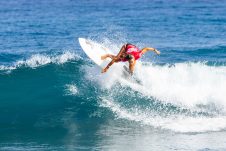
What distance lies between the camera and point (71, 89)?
2041 cm

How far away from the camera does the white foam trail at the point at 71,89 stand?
65.6 ft

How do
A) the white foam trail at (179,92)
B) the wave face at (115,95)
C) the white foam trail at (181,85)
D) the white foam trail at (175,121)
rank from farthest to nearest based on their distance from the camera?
the white foam trail at (181,85) → the wave face at (115,95) → the white foam trail at (179,92) → the white foam trail at (175,121)

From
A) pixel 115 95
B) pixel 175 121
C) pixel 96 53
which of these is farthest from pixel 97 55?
pixel 175 121

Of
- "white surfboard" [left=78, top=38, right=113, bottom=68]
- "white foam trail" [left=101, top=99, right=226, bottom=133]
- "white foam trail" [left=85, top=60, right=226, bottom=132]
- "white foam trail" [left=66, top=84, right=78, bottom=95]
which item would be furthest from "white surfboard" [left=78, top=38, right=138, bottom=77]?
"white foam trail" [left=101, top=99, right=226, bottom=133]

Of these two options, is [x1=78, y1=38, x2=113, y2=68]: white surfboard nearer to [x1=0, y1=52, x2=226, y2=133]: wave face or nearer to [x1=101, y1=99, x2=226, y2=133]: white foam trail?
[x1=0, y1=52, x2=226, y2=133]: wave face

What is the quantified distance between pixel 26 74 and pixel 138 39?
13.0m

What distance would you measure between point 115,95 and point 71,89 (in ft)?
6.90

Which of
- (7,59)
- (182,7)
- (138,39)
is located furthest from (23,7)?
(7,59)

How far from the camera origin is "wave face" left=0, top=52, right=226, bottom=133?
1762 cm

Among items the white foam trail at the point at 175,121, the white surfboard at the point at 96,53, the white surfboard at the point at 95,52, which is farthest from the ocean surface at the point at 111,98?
the white surfboard at the point at 95,52

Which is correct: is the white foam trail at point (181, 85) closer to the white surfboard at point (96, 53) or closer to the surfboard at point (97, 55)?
the surfboard at point (97, 55)

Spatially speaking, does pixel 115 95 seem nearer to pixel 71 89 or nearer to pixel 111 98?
pixel 111 98

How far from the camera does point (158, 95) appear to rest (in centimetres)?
1928

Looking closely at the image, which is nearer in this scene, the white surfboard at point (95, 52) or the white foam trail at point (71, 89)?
the white surfboard at point (95, 52)
